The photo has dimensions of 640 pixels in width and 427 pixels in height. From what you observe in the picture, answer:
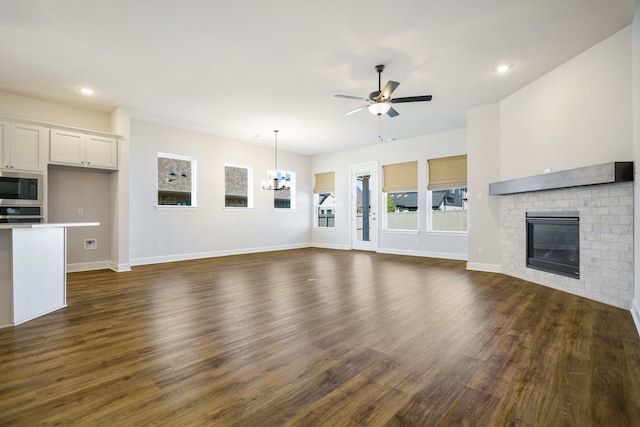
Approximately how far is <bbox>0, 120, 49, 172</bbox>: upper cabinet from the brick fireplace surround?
25.9 feet

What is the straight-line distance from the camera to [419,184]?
731 centimetres

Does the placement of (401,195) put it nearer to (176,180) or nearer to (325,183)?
(325,183)

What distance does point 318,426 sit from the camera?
4.66ft

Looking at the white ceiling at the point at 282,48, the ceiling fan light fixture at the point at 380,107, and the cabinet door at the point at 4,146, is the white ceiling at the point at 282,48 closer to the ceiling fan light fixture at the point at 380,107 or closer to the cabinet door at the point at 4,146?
the ceiling fan light fixture at the point at 380,107

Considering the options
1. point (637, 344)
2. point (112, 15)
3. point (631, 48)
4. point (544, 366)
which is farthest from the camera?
point (631, 48)

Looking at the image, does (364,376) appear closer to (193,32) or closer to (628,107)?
(193,32)

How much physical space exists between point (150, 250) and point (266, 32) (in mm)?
5134

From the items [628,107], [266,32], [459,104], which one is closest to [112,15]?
[266,32]

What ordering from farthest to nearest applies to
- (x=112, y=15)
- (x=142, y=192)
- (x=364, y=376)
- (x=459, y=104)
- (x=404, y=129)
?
(x=404, y=129)
(x=142, y=192)
(x=459, y=104)
(x=112, y=15)
(x=364, y=376)

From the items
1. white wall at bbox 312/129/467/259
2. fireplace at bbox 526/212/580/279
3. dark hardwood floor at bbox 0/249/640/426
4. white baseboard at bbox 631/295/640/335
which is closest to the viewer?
dark hardwood floor at bbox 0/249/640/426

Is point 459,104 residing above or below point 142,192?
above

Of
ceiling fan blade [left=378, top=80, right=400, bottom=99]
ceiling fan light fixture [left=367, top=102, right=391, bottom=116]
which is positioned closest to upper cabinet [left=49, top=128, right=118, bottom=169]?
ceiling fan light fixture [left=367, top=102, right=391, bottom=116]

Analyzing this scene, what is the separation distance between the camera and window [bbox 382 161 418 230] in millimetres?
7520

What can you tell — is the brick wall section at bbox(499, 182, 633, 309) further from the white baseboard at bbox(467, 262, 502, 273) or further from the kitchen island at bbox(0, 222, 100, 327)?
the kitchen island at bbox(0, 222, 100, 327)
